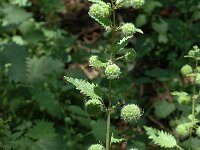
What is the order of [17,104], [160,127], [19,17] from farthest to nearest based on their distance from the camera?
[19,17] → [160,127] → [17,104]

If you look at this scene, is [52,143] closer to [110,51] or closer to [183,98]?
[183,98]

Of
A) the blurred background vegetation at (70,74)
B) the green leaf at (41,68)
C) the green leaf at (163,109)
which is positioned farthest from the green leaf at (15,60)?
the green leaf at (163,109)

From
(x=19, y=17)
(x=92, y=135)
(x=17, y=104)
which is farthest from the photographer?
(x=19, y=17)

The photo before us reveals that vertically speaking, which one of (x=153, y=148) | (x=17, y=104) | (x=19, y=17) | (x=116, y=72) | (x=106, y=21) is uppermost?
(x=19, y=17)

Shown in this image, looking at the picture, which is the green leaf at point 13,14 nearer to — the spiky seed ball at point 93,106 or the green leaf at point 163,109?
the green leaf at point 163,109

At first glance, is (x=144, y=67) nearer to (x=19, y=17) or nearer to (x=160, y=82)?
(x=160, y=82)

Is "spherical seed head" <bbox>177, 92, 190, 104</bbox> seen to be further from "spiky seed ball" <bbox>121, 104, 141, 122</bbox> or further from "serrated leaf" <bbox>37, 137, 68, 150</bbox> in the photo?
"serrated leaf" <bbox>37, 137, 68, 150</bbox>

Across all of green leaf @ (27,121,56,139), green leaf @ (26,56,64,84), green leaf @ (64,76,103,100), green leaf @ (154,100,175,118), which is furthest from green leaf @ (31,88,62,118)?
green leaf @ (64,76,103,100)

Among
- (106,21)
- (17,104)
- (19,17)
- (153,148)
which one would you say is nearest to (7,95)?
(17,104)
